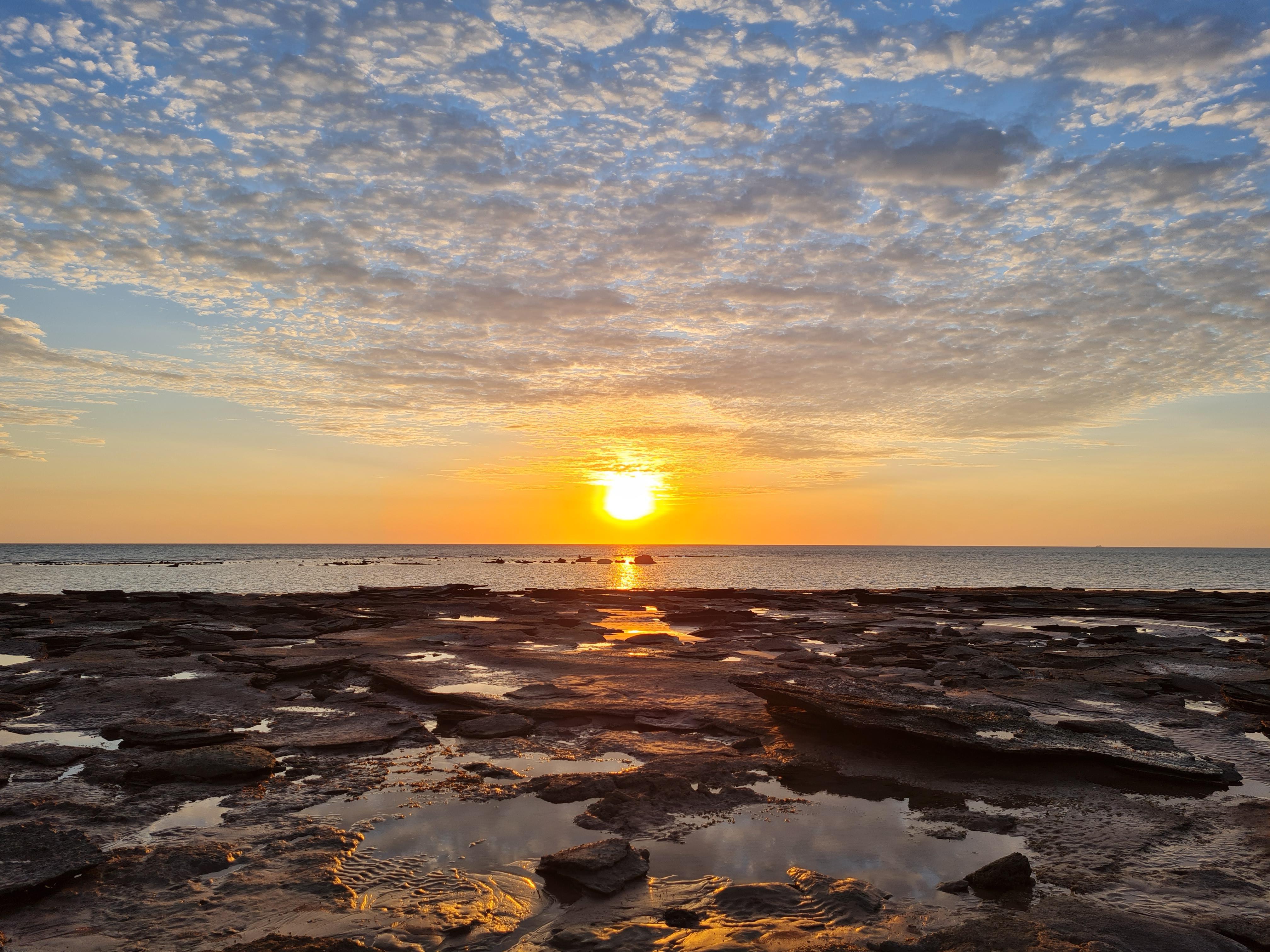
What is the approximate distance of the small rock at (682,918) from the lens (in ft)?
18.3

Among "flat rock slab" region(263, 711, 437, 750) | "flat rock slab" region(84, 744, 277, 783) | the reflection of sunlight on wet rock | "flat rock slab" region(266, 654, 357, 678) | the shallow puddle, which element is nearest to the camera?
the reflection of sunlight on wet rock

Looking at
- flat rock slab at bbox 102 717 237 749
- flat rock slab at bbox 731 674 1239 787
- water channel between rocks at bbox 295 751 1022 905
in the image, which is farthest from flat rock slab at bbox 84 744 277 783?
flat rock slab at bbox 731 674 1239 787

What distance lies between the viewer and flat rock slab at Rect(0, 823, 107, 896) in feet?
19.7

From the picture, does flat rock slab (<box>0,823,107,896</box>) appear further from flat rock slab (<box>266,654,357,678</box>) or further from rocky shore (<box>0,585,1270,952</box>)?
flat rock slab (<box>266,654,357,678</box>)

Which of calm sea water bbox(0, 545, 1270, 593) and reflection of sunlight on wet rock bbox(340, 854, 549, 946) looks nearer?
reflection of sunlight on wet rock bbox(340, 854, 549, 946)

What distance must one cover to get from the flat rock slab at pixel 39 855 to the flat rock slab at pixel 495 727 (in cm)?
561

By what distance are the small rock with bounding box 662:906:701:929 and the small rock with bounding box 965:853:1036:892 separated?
2457mm

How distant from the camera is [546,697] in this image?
47.8 feet

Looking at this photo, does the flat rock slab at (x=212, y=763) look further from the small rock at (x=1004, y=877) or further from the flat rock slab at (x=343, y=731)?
the small rock at (x=1004, y=877)

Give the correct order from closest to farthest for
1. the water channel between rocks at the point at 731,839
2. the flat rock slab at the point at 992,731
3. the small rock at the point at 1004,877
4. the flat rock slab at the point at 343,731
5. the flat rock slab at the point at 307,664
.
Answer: the small rock at the point at 1004,877
the water channel between rocks at the point at 731,839
the flat rock slab at the point at 992,731
the flat rock slab at the point at 343,731
the flat rock slab at the point at 307,664

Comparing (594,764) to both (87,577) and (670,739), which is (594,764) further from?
(87,577)

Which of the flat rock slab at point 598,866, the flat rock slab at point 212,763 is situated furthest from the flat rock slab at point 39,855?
the flat rock slab at point 598,866

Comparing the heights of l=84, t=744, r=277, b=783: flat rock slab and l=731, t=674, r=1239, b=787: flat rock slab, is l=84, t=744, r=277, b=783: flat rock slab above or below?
below

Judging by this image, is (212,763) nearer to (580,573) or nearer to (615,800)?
(615,800)
